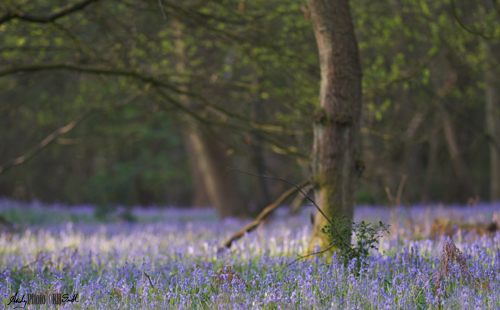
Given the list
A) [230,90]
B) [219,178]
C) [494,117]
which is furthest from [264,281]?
[494,117]

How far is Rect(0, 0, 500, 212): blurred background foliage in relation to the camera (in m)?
7.35

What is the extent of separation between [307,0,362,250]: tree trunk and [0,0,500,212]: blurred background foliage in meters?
0.44

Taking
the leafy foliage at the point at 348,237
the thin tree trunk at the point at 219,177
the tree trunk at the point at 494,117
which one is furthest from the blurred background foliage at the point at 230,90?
the leafy foliage at the point at 348,237

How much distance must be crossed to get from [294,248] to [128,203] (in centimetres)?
992

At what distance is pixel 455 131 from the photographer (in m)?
15.4

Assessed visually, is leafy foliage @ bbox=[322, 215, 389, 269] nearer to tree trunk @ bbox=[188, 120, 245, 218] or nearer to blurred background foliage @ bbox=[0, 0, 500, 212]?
blurred background foliage @ bbox=[0, 0, 500, 212]

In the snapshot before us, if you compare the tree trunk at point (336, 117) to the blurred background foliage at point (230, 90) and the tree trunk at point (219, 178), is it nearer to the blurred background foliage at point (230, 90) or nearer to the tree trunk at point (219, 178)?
the blurred background foliage at point (230, 90)

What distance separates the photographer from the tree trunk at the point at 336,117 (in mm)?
4355

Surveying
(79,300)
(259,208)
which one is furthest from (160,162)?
(79,300)

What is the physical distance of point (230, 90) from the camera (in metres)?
9.74

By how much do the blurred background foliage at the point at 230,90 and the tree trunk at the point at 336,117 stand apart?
0.44 m

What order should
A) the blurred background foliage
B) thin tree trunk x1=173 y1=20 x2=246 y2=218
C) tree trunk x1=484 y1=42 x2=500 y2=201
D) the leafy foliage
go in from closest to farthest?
the leafy foliage
the blurred background foliage
thin tree trunk x1=173 y1=20 x2=246 y2=218
tree trunk x1=484 y1=42 x2=500 y2=201

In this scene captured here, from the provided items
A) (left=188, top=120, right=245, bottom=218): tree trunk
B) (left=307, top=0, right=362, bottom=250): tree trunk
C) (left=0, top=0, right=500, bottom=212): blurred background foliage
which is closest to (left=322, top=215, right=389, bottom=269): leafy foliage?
(left=307, top=0, right=362, bottom=250): tree trunk

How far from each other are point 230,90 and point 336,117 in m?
5.60
